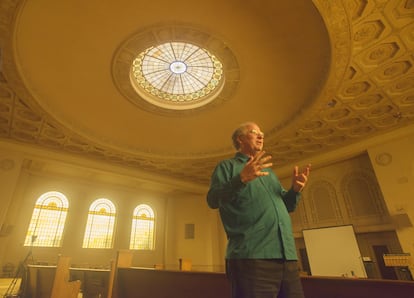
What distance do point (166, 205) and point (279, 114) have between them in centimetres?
999

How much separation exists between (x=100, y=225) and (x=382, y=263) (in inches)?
501

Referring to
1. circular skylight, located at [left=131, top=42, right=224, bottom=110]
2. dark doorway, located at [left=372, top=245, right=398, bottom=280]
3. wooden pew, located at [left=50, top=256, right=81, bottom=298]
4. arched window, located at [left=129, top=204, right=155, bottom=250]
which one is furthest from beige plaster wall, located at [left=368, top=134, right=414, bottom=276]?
arched window, located at [left=129, top=204, right=155, bottom=250]

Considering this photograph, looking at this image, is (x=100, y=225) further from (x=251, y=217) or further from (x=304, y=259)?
(x=251, y=217)

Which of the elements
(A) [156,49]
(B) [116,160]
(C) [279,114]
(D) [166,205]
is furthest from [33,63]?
(D) [166,205]

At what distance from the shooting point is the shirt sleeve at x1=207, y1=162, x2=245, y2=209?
53.7 inches

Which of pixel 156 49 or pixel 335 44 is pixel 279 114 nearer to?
pixel 335 44

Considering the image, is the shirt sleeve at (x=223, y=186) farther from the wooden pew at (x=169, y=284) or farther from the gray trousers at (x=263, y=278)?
the wooden pew at (x=169, y=284)

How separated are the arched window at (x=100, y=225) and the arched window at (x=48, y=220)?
1.22 metres

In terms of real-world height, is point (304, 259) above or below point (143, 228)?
below

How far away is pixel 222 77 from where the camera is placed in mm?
7285

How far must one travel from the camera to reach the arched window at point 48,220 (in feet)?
35.8

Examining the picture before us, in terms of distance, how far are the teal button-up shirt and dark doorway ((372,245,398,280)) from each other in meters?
9.64

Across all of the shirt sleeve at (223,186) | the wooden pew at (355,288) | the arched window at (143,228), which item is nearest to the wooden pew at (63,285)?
the wooden pew at (355,288)

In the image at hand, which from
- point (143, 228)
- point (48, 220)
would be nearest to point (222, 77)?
point (143, 228)
